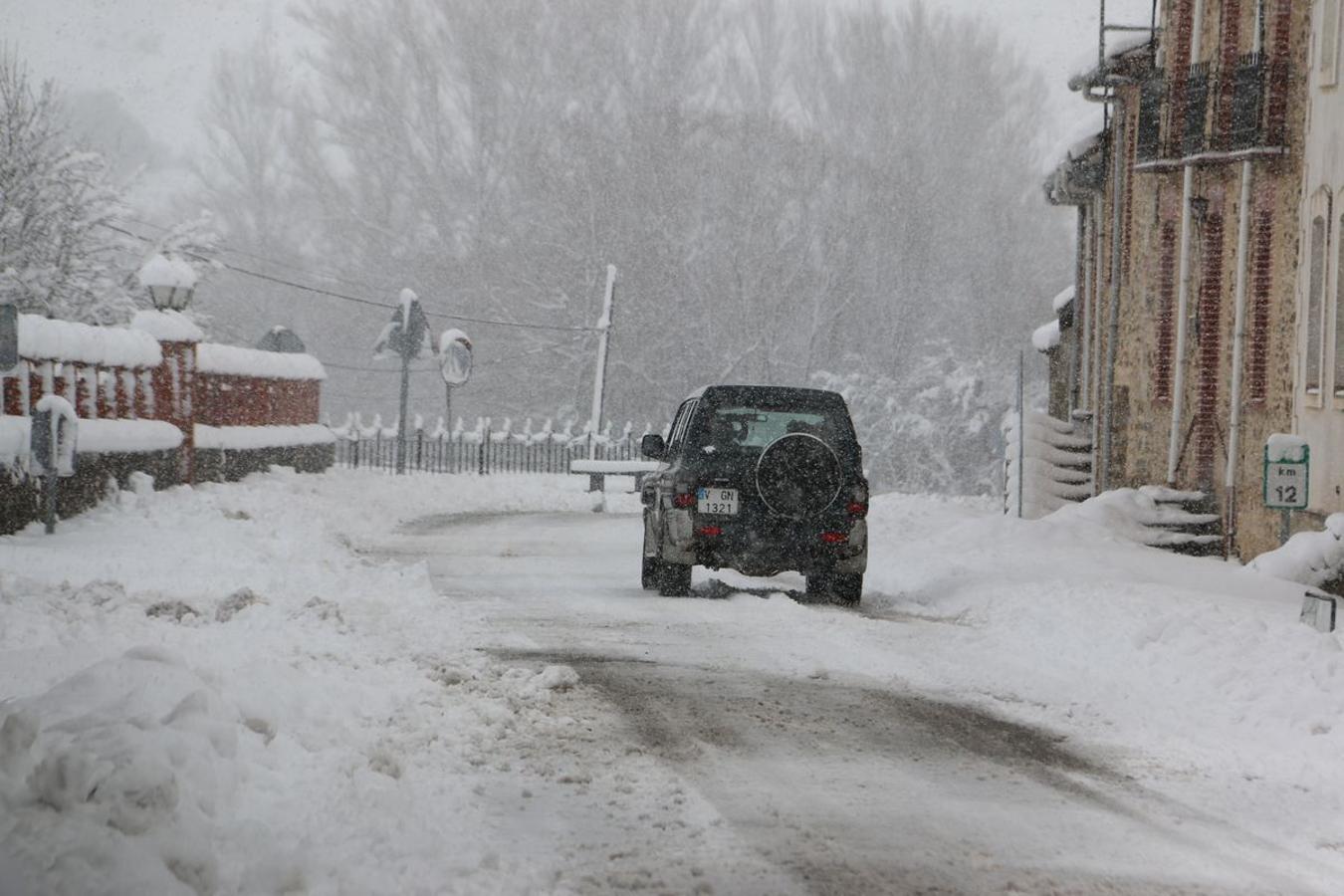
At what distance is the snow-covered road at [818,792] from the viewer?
5582 mm

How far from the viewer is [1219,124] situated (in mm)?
20891

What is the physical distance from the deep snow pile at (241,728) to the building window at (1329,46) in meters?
11.5

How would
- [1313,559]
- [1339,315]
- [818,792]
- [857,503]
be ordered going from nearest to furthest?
[818,792] < [857,503] < [1313,559] < [1339,315]

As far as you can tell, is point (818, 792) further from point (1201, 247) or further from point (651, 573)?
point (1201, 247)

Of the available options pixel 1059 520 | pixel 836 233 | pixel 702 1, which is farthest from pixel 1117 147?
pixel 702 1

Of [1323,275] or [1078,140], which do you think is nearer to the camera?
[1323,275]

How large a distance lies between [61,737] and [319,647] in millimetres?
4404

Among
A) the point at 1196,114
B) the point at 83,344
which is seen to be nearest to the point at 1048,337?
the point at 1196,114

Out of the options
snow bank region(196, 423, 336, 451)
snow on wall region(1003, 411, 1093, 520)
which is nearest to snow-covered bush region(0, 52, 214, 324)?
snow bank region(196, 423, 336, 451)

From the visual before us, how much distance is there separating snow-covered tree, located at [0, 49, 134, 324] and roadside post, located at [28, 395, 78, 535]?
1740cm

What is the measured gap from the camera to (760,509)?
46.2 ft

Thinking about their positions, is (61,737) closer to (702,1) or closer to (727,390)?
(727,390)

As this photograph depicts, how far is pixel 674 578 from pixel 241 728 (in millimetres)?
7902

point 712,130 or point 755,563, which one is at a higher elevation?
point 712,130
